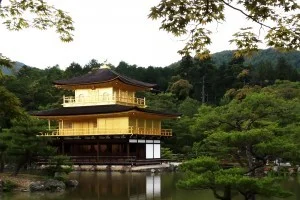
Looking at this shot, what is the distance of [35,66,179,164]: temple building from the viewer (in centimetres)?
3291

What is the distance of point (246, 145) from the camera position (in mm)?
13047

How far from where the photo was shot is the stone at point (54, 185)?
61.1 feet

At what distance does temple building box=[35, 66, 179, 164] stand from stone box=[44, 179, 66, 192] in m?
12.4

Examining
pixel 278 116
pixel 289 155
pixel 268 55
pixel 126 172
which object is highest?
pixel 268 55

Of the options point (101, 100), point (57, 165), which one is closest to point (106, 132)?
point (101, 100)

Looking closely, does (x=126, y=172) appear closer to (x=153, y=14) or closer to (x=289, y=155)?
(x=289, y=155)

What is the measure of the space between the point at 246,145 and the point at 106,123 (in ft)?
70.5

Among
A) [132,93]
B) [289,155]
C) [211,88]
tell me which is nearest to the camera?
[289,155]

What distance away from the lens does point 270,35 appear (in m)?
5.29

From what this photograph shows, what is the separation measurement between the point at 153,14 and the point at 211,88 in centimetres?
6094

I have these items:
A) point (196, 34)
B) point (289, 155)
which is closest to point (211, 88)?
point (289, 155)

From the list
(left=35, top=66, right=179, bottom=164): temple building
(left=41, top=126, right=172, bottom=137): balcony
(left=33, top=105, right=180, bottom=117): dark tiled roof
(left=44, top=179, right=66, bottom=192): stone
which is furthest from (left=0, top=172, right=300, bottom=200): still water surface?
(left=33, top=105, right=180, bottom=117): dark tiled roof

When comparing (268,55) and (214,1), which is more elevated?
(268,55)

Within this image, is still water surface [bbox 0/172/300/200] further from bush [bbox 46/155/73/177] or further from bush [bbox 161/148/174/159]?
bush [bbox 161/148/174/159]
